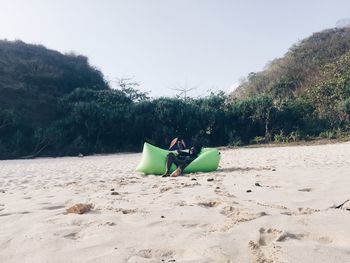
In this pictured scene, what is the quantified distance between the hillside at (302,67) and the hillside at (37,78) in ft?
35.0

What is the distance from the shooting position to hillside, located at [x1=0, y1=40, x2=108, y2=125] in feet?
63.3

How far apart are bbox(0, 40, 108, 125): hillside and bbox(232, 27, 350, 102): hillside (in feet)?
35.0

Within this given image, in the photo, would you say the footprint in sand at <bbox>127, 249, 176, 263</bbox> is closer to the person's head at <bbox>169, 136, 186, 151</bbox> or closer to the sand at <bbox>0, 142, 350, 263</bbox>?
the sand at <bbox>0, 142, 350, 263</bbox>

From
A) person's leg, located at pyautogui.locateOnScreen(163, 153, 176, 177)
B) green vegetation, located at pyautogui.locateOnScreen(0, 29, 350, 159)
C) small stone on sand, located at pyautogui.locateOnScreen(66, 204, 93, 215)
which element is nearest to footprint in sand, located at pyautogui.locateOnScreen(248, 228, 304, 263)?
small stone on sand, located at pyautogui.locateOnScreen(66, 204, 93, 215)

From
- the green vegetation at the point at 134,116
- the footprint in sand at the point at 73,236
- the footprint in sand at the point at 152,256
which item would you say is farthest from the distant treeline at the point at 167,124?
the footprint in sand at the point at 152,256

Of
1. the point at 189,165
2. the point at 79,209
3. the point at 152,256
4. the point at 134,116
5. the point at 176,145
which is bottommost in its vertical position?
the point at 152,256

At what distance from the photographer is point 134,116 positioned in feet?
59.2

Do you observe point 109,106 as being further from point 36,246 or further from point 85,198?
point 36,246

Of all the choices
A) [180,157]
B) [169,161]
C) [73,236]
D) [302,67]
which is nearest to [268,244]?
[73,236]

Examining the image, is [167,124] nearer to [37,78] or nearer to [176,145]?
[37,78]

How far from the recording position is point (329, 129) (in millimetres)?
16891

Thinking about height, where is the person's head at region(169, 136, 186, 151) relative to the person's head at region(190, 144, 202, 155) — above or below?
above

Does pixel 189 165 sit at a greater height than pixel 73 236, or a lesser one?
greater

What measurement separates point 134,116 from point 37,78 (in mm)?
6859
